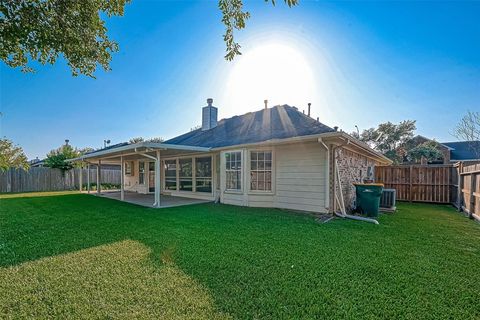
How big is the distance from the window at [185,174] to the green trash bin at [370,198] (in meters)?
7.55

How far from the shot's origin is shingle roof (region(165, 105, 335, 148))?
7.86 meters

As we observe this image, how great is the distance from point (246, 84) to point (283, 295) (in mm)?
5791

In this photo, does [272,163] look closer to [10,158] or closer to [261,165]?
[261,165]

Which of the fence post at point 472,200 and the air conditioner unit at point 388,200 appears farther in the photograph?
the air conditioner unit at point 388,200

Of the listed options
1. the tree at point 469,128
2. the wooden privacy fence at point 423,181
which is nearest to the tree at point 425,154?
the tree at point 469,128

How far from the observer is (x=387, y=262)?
347 cm

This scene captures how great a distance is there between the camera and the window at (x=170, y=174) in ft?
39.9

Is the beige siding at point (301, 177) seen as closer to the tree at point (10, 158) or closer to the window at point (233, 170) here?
the window at point (233, 170)

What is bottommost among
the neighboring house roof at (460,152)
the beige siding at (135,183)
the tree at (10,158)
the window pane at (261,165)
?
the beige siding at (135,183)

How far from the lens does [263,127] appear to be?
9.73 metres

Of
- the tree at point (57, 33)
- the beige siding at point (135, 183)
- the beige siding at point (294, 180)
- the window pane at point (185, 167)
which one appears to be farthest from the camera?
the beige siding at point (135, 183)

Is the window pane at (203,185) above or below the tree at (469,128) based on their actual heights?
below

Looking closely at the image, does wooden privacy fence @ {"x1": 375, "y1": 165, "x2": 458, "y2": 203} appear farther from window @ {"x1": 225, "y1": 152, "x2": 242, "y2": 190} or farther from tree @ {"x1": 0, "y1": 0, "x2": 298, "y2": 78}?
tree @ {"x1": 0, "y1": 0, "x2": 298, "y2": 78}

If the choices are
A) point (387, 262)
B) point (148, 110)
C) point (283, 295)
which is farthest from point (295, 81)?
point (148, 110)
